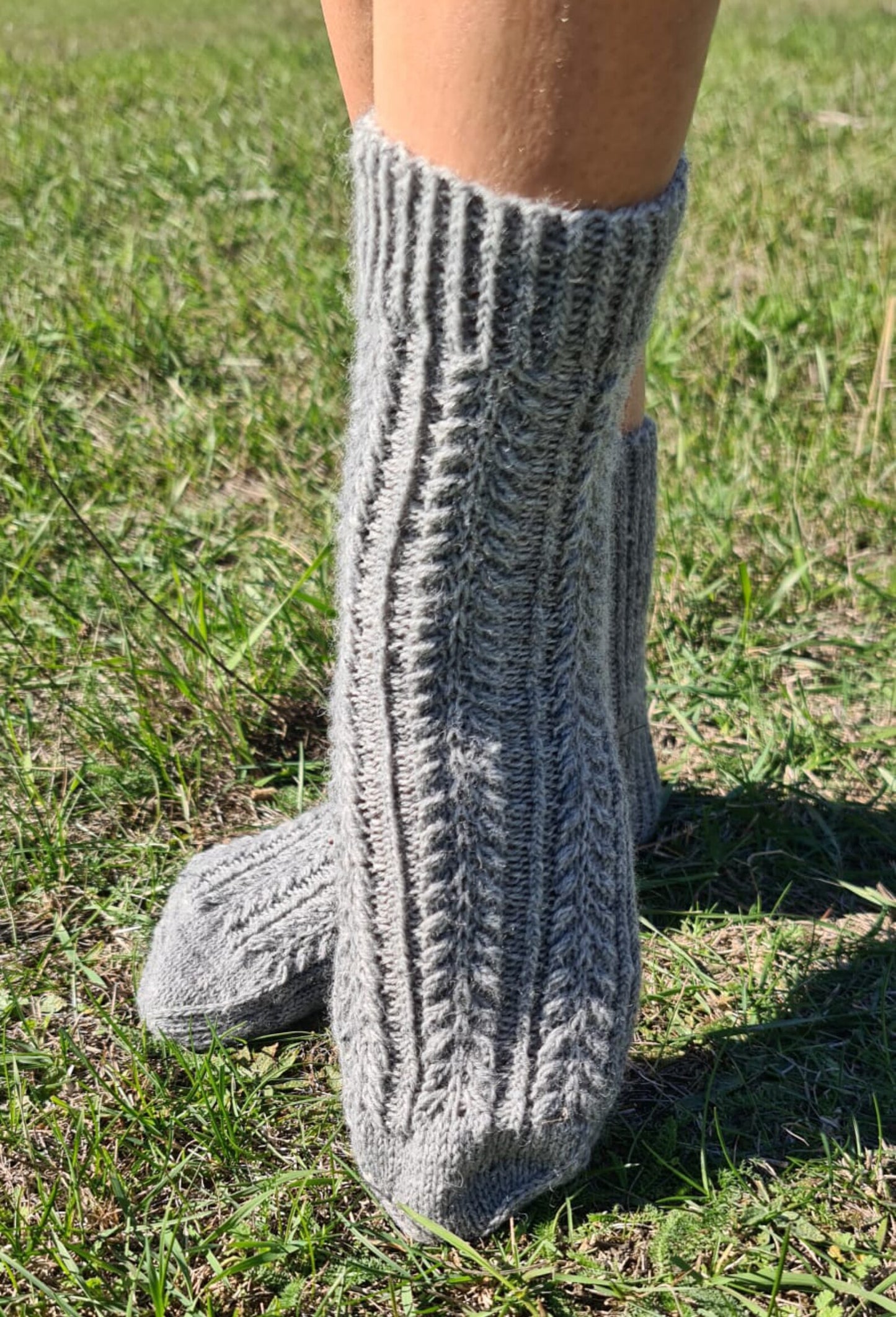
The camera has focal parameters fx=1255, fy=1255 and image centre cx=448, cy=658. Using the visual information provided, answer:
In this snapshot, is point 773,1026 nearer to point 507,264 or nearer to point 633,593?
point 633,593

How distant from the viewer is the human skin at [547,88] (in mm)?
677

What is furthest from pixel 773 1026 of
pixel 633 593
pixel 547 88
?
pixel 547 88

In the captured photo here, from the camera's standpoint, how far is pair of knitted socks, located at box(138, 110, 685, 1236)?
0.76 m

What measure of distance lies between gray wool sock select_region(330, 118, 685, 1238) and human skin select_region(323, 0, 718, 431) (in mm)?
17

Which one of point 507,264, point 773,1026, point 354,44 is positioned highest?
point 354,44

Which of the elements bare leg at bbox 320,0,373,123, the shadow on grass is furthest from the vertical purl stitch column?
bare leg at bbox 320,0,373,123

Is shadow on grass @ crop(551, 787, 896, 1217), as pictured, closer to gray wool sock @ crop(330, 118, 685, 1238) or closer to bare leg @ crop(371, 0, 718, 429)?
gray wool sock @ crop(330, 118, 685, 1238)

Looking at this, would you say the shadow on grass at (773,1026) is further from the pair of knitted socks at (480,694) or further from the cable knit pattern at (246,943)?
the cable knit pattern at (246,943)

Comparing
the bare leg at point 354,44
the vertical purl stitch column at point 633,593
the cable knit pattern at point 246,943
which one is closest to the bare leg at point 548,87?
the bare leg at point 354,44

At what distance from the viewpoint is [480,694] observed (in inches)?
34.1

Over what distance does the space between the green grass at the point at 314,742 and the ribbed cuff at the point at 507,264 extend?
2.01ft

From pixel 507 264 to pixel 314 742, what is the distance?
81 centimetres

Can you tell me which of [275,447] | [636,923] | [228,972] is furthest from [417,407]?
[275,447]

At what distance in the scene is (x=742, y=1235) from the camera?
92cm
